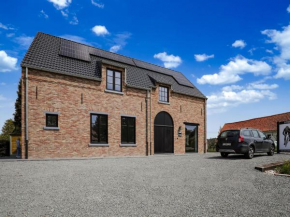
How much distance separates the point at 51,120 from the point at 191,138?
1286 centimetres

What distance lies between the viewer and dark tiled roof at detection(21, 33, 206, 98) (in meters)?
13.6

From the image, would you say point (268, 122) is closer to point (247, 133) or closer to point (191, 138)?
point (191, 138)

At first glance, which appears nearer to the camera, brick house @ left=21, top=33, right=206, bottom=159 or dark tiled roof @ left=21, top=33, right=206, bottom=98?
brick house @ left=21, top=33, right=206, bottom=159

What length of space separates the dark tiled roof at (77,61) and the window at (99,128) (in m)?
2.70

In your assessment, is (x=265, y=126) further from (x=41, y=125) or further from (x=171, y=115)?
(x=41, y=125)

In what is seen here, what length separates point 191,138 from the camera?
21125 millimetres

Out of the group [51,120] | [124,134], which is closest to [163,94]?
[124,134]

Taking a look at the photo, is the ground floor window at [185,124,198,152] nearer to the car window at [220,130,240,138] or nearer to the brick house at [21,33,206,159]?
the brick house at [21,33,206,159]

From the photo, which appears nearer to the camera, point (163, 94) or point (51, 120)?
point (51, 120)

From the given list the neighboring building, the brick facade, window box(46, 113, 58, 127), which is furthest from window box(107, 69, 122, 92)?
the neighboring building

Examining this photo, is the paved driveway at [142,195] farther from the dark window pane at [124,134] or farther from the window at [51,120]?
the dark window pane at [124,134]

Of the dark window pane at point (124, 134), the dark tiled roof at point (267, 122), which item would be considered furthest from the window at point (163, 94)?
the dark tiled roof at point (267, 122)

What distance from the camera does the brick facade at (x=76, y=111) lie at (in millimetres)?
12656

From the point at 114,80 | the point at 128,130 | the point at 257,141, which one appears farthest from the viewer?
the point at 128,130
